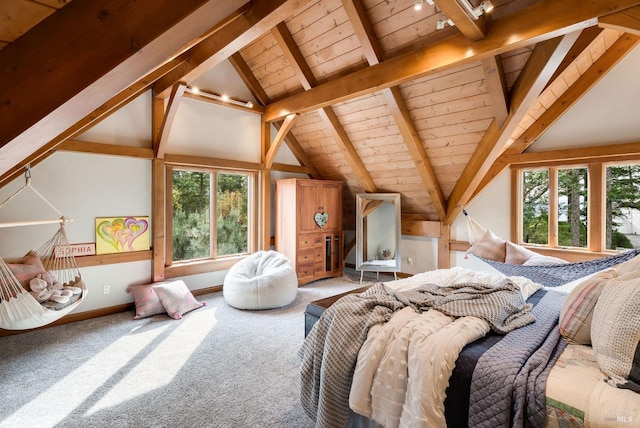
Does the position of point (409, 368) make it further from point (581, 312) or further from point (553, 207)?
point (553, 207)

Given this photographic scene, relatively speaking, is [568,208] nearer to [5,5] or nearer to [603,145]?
[603,145]

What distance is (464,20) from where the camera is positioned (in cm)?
234

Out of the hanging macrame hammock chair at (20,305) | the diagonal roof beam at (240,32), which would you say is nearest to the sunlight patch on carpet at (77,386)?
the hanging macrame hammock chair at (20,305)

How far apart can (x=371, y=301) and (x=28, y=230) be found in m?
3.63

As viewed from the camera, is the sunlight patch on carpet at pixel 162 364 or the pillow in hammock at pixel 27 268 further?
the pillow in hammock at pixel 27 268

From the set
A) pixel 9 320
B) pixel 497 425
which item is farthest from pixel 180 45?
pixel 9 320

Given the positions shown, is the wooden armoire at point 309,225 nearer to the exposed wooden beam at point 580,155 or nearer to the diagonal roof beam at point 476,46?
the diagonal roof beam at point 476,46

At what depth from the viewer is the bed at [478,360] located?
118 centimetres

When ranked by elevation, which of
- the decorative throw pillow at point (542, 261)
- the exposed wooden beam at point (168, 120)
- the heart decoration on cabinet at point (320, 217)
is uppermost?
the exposed wooden beam at point (168, 120)

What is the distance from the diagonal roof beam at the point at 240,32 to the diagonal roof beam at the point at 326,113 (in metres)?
1.11

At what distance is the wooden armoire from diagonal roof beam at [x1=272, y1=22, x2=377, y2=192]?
61 cm

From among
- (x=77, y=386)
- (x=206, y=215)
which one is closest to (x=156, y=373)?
(x=77, y=386)

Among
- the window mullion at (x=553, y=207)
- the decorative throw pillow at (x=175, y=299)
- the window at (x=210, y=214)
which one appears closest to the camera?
the decorative throw pillow at (x=175, y=299)

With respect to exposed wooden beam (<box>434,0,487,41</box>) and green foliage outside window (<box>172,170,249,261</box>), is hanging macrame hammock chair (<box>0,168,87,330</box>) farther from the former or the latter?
exposed wooden beam (<box>434,0,487,41</box>)
